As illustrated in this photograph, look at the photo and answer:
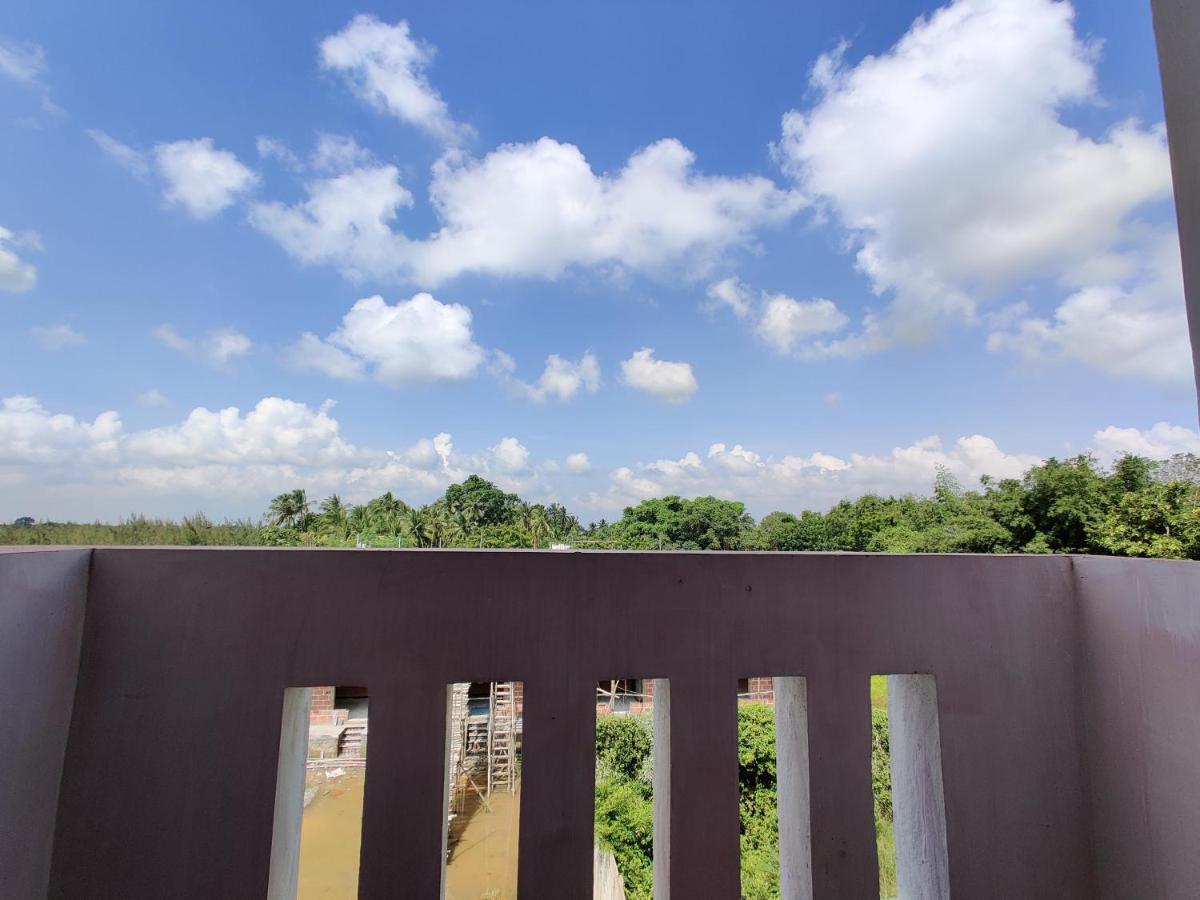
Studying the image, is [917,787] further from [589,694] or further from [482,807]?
[482,807]

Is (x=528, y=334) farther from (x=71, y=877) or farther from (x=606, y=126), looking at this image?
(x=71, y=877)

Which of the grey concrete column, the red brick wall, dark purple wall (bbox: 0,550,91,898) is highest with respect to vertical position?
the grey concrete column

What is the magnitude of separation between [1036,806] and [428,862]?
5.42 feet

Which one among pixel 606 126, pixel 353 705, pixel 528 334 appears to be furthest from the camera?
pixel 528 334

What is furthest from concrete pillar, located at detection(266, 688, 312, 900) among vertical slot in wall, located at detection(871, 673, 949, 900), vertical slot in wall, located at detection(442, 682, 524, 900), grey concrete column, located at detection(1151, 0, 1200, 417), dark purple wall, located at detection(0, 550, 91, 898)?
vertical slot in wall, located at detection(442, 682, 524, 900)

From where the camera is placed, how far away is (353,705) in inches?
501

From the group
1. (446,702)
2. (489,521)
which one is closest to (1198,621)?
(446,702)

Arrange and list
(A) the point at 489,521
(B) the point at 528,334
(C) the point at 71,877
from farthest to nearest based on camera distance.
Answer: (A) the point at 489,521
(B) the point at 528,334
(C) the point at 71,877

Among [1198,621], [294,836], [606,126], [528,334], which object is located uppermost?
[606,126]

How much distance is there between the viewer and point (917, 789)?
5.21 ft

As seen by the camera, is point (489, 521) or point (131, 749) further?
point (489, 521)

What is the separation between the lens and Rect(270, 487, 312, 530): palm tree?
934 inches

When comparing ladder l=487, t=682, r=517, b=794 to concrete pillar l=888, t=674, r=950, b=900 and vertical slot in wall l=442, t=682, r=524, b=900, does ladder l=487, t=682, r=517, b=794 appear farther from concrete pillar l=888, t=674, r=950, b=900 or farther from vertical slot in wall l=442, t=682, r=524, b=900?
concrete pillar l=888, t=674, r=950, b=900

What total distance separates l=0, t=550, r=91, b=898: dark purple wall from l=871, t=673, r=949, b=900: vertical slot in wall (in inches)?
74.6
